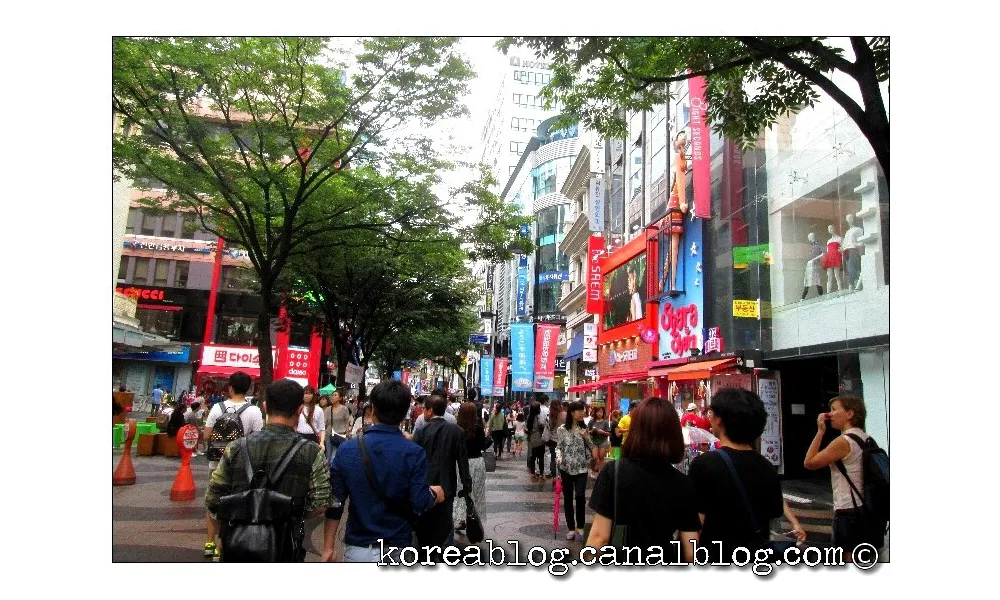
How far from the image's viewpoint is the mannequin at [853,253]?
12266 mm

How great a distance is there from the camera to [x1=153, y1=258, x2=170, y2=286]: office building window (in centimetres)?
4006

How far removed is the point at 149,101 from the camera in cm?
1112

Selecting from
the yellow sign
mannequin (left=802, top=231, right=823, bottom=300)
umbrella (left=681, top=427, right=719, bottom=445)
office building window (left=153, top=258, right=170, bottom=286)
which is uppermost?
office building window (left=153, top=258, right=170, bottom=286)

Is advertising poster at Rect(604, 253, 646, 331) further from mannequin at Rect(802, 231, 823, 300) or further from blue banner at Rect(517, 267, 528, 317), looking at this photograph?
blue banner at Rect(517, 267, 528, 317)

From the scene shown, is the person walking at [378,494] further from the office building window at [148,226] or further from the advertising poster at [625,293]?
the office building window at [148,226]

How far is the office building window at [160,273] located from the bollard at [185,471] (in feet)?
114

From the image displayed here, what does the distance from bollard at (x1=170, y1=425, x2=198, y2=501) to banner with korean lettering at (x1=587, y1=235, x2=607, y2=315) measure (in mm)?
21619

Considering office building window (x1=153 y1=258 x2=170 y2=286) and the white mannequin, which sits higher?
office building window (x1=153 y1=258 x2=170 y2=286)

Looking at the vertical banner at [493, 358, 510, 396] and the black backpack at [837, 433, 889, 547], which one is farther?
the vertical banner at [493, 358, 510, 396]

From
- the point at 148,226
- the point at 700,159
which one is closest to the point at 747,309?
the point at 700,159

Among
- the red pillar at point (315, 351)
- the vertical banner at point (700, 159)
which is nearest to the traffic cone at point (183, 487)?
the vertical banner at point (700, 159)

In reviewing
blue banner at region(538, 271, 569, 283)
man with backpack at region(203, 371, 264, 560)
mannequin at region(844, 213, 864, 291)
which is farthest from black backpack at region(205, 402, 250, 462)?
blue banner at region(538, 271, 569, 283)
